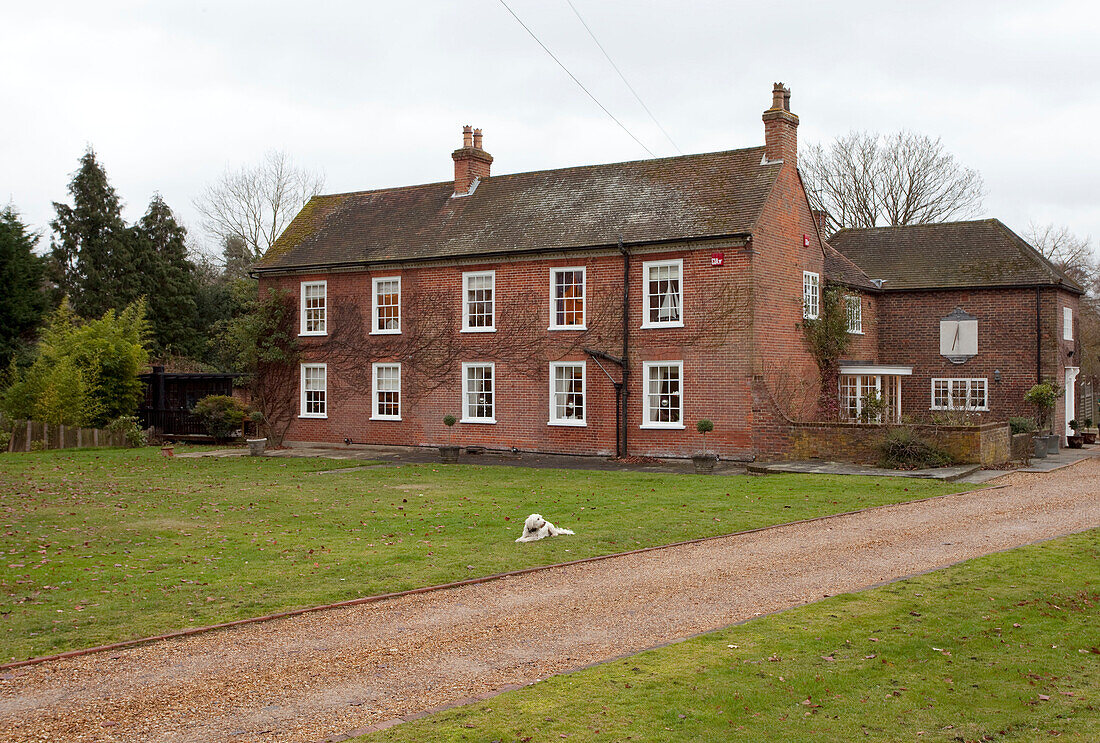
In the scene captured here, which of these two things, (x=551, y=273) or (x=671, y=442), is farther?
(x=551, y=273)

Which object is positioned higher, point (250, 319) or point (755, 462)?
point (250, 319)

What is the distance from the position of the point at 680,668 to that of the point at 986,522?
29.5 ft

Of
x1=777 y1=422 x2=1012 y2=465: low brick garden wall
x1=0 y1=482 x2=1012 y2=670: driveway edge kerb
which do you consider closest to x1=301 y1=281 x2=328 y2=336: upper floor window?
x1=777 y1=422 x2=1012 y2=465: low brick garden wall

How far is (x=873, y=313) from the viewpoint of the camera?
31.9m

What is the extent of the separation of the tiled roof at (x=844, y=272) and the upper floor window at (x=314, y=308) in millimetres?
15874

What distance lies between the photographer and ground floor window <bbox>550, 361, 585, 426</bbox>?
1031 inches

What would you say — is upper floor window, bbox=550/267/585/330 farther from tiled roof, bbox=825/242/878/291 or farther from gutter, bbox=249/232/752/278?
tiled roof, bbox=825/242/878/291

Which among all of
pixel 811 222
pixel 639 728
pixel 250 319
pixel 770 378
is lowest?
pixel 639 728

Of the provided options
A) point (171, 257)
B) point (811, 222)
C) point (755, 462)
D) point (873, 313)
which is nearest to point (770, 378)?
point (755, 462)

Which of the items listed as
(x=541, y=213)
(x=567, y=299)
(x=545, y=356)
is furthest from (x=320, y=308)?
(x=567, y=299)

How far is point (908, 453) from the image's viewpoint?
21.1m

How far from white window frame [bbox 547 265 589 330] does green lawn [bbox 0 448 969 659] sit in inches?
209

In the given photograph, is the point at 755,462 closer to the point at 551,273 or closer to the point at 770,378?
the point at 770,378

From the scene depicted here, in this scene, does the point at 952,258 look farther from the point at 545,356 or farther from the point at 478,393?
the point at 478,393
